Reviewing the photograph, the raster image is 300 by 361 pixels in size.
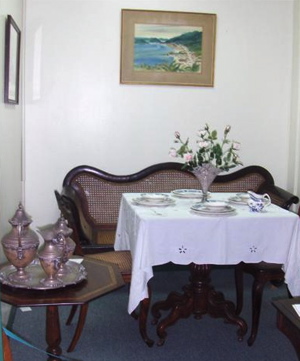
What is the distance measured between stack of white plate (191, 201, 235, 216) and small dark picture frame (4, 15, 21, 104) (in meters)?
1.42

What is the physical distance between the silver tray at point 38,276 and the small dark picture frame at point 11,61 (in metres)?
1.37

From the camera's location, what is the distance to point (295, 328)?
4.88 feet

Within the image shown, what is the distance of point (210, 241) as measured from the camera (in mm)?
2643

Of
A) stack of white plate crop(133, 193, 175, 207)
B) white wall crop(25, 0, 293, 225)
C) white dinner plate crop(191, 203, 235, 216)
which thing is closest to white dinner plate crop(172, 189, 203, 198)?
stack of white plate crop(133, 193, 175, 207)

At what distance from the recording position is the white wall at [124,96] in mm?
3977

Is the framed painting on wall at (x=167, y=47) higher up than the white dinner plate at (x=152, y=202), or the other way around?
the framed painting on wall at (x=167, y=47)

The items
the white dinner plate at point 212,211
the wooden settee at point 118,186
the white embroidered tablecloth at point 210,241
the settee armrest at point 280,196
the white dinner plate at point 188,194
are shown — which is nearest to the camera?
the white embroidered tablecloth at point 210,241

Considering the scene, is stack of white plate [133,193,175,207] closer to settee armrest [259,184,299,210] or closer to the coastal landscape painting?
settee armrest [259,184,299,210]

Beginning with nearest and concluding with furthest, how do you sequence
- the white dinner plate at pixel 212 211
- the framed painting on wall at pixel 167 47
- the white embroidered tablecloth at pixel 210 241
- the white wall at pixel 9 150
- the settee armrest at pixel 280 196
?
the white embroidered tablecloth at pixel 210 241 → the white dinner plate at pixel 212 211 → the white wall at pixel 9 150 → the settee armrest at pixel 280 196 → the framed painting on wall at pixel 167 47

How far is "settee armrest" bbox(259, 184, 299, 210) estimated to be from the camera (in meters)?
3.71

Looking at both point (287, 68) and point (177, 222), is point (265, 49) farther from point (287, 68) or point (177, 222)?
point (177, 222)

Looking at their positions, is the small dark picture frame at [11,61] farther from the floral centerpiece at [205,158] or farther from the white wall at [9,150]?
the floral centerpiece at [205,158]

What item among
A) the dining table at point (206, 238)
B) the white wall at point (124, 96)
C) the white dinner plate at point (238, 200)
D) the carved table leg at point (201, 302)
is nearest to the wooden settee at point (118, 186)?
the white wall at point (124, 96)

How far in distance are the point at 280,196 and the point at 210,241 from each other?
4.73 feet
